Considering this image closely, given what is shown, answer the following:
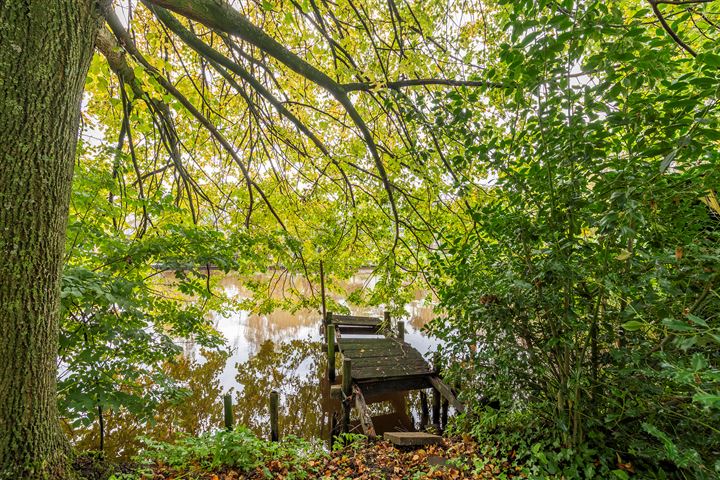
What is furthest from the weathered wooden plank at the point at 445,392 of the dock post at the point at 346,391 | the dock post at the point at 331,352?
the dock post at the point at 331,352

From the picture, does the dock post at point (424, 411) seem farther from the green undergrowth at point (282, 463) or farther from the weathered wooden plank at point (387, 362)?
the green undergrowth at point (282, 463)

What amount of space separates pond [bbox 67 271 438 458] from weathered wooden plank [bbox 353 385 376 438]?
1936mm

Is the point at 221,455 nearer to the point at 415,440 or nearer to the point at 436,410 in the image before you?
the point at 415,440

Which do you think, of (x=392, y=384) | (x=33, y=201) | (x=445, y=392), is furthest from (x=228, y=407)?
(x=33, y=201)

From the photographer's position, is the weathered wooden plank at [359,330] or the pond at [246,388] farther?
the weathered wooden plank at [359,330]

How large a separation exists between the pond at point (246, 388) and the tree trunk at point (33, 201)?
10.8ft

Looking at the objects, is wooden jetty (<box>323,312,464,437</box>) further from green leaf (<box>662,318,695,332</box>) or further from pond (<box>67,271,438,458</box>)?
green leaf (<box>662,318,695,332</box>)

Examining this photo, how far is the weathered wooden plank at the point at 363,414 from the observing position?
196 inches

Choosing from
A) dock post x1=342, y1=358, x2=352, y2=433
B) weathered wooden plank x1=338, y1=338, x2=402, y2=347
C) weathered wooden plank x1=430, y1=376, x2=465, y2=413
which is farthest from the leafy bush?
weathered wooden plank x1=338, y1=338, x2=402, y2=347

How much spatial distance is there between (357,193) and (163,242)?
2085 mm

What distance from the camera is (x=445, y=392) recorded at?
5.99m

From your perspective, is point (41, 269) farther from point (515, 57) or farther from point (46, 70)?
point (515, 57)

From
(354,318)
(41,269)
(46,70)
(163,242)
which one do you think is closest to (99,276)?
(163,242)

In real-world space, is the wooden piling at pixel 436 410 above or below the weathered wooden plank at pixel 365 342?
below
